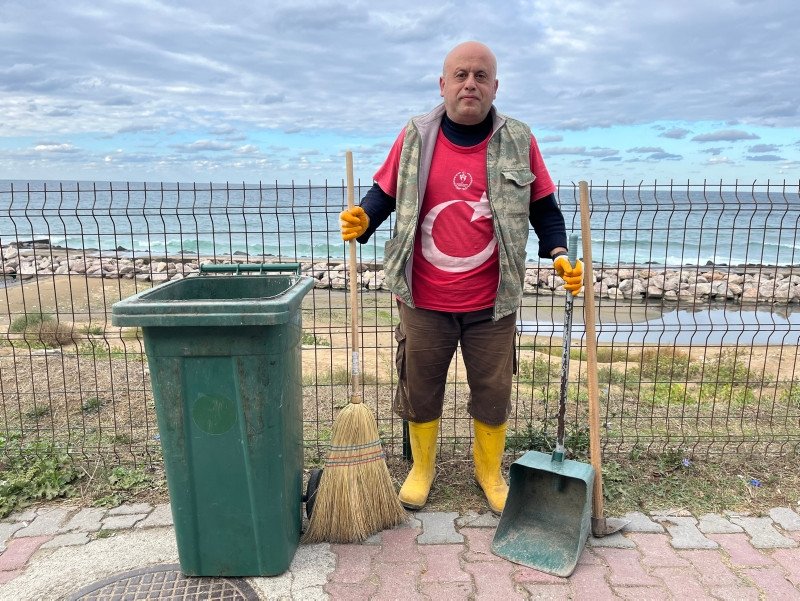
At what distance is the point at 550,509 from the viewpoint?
305 cm

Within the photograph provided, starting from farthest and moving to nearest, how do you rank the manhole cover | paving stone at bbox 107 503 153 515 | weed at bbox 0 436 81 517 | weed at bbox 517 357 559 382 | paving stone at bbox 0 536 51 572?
weed at bbox 517 357 559 382 < weed at bbox 0 436 81 517 < paving stone at bbox 107 503 153 515 < paving stone at bbox 0 536 51 572 < the manhole cover

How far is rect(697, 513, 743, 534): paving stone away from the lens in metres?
3.12

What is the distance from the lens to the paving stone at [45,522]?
3084 millimetres

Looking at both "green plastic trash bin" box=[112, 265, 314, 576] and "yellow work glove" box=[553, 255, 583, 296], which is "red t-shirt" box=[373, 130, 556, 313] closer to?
"yellow work glove" box=[553, 255, 583, 296]

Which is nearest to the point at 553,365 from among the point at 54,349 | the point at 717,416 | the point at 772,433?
the point at 717,416

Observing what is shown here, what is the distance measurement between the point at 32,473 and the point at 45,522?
19.5 inches

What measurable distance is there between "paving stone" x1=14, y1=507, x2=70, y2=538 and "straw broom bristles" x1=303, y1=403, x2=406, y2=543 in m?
1.33

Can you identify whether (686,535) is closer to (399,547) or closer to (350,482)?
(399,547)

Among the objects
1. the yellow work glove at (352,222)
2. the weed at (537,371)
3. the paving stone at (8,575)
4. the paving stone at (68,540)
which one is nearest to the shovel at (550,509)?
the yellow work glove at (352,222)

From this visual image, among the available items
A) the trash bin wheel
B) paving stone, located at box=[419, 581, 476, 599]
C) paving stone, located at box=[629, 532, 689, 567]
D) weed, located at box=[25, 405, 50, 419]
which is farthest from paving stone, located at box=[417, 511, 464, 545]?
weed, located at box=[25, 405, 50, 419]

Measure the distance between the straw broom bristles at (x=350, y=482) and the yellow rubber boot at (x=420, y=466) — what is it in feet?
1.15

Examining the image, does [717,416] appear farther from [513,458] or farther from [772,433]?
[513,458]

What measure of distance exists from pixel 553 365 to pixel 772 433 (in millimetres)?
2723

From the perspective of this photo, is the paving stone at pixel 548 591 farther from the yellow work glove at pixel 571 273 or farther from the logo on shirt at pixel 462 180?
the logo on shirt at pixel 462 180
